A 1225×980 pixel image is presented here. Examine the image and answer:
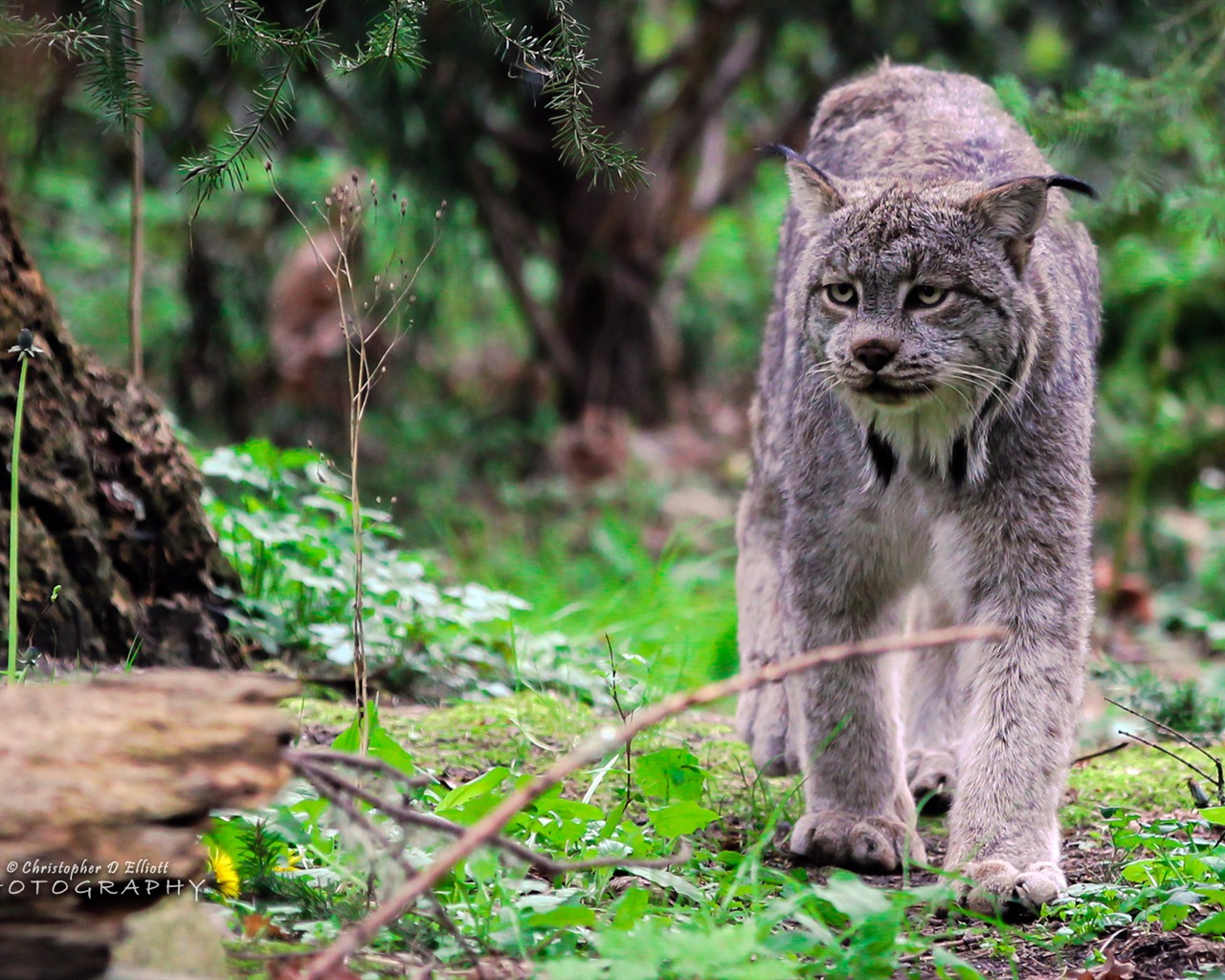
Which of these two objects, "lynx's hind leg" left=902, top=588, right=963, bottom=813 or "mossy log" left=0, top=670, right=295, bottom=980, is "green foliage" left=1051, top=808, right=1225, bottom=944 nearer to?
"lynx's hind leg" left=902, top=588, right=963, bottom=813

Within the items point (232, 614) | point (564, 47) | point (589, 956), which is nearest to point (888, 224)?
point (564, 47)

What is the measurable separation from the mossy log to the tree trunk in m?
1.95

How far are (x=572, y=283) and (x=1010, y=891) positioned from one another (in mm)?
7427

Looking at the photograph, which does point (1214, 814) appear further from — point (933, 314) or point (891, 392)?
point (933, 314)

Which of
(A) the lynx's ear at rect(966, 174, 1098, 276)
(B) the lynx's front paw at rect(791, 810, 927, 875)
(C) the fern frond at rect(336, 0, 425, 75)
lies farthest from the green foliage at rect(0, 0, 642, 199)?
(B) the lynx's front paw at rect(791, 810, 927, 875)

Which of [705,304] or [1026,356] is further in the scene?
[705,304]

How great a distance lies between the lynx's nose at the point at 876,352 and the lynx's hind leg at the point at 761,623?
4.43ft

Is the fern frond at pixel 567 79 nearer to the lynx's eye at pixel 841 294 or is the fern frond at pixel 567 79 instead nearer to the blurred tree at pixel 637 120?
the lynx's eye at pixel 841 294

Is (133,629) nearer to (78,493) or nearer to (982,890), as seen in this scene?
(78,493)

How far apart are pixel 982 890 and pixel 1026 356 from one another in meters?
1.44

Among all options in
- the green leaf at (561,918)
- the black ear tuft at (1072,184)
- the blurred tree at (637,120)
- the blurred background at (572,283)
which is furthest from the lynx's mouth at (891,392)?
the blurred tree at (637,120)

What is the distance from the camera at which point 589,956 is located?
2.59m

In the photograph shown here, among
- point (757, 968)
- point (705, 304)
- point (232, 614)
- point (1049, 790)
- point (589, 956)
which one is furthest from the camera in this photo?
point (705, 304)

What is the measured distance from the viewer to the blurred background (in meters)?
7.90
